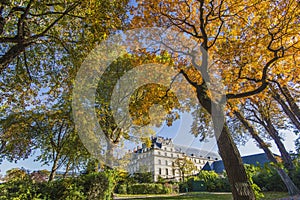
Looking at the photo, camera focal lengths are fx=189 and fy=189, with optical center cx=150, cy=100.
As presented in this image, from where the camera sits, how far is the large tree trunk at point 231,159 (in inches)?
148

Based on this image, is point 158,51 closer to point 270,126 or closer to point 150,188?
point 270,126

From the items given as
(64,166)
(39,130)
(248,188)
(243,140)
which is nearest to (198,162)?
(243,140)

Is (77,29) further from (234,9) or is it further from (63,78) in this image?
(234,9)

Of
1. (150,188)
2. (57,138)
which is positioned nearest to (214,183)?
(150,188)

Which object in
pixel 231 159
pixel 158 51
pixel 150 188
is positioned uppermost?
pixel 158 51

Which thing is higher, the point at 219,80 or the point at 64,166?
the point at 219,80

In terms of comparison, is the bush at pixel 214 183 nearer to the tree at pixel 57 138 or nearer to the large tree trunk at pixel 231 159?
the tree at pixel 57 138

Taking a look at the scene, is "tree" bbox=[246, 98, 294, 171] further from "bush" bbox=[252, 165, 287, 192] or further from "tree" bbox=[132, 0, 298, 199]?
"tree" bbox=[132, 0, 298, 199]

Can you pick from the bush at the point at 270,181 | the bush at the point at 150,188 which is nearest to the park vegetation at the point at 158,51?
the bush at the point at 270,181

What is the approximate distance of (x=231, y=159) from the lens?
13.4 feet

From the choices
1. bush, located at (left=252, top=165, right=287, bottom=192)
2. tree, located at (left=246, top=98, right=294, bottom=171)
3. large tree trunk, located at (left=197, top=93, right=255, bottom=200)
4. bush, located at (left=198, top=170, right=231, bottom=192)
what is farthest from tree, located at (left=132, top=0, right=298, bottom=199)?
bush, located at (left=198, top=170, right=231, bottom=192)

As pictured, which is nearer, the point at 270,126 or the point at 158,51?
the point at 158,51

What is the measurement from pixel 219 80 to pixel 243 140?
8.97 m

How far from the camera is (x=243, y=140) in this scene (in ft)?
45.1
